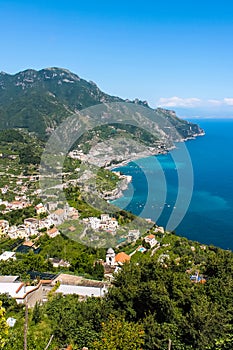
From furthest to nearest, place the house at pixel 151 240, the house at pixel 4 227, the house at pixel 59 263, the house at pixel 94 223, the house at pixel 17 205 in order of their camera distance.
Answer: the house at pixel 17 205
the house at pixel 4 227
the house at pixel 94 223
the house at pixel 151 240
the house at pixel 59 263

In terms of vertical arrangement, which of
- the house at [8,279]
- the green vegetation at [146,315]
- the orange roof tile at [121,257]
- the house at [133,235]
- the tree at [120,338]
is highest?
the tree at [120,338]

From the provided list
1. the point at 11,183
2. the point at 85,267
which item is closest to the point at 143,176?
the point at 11,183

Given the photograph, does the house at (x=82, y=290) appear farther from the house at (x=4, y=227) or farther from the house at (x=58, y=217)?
the house at (x=4, y=227)

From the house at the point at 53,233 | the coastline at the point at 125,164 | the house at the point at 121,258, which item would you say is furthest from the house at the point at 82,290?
the coastline at the point at 125,164

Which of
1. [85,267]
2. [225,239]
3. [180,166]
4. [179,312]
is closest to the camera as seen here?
[179,312]

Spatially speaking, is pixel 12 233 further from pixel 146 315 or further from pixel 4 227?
pixel 146 315

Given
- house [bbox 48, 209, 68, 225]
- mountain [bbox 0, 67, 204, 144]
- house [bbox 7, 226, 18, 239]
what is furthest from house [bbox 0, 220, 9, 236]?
mountain [bbox 0, 67, 204, 144]

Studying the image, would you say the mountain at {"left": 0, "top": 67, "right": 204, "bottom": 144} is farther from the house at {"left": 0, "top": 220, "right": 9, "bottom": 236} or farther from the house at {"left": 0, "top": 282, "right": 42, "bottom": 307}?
the house at {"left": 0, "top": 282, "right": 42, "bottom": 307}

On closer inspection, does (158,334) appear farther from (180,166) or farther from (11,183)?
(180,166)
